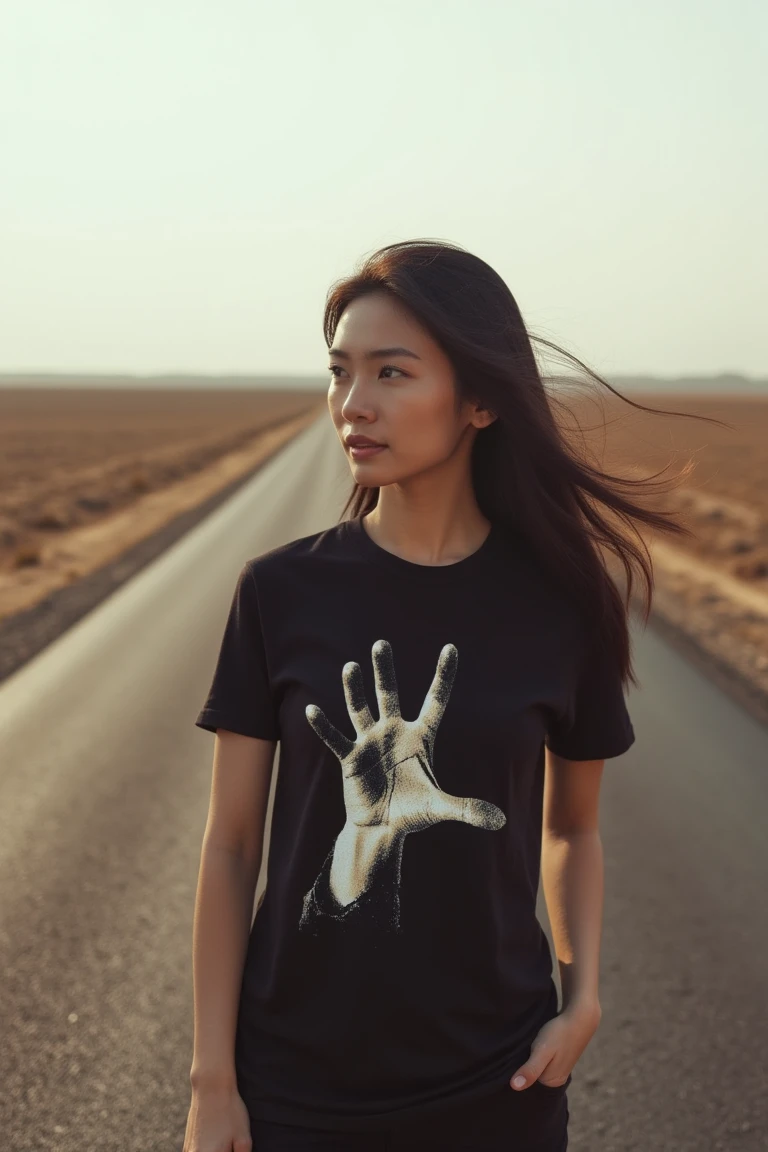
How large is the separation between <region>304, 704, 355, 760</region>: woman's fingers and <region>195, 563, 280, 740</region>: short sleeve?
10cm

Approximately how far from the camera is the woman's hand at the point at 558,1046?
1717mm

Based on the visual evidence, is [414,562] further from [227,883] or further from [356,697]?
[227,883]

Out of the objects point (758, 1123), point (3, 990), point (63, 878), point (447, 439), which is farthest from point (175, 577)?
point (447, 439)

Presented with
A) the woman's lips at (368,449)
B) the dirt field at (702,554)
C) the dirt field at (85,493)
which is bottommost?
the dirt field at (85,493)

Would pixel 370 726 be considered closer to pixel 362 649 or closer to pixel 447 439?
pixel 362 649

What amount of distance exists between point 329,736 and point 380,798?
116mm

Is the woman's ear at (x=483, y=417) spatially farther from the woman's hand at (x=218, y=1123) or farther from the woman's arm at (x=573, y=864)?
the woman's hand at (x=218, y=1123)

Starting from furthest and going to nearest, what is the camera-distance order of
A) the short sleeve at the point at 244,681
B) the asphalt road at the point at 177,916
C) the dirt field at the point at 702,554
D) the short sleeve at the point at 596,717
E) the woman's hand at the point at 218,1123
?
the asphalt road at the point at 177,916, the dirt field at the point at 702,554, the short sleeve at the point at 596,717, the short sleeve at the point at 244,681, the woman's hand at the point at 218,1123

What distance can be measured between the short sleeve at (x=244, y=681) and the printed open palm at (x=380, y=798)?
96 millimetres

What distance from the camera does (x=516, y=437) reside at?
6.63ft

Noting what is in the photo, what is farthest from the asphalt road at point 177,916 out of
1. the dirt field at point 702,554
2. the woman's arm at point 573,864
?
the woman's arm at point 573,864

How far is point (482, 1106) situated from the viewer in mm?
1677

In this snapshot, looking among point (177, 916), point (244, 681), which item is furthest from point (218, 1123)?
point (177, 916)

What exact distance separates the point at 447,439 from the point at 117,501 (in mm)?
22908
